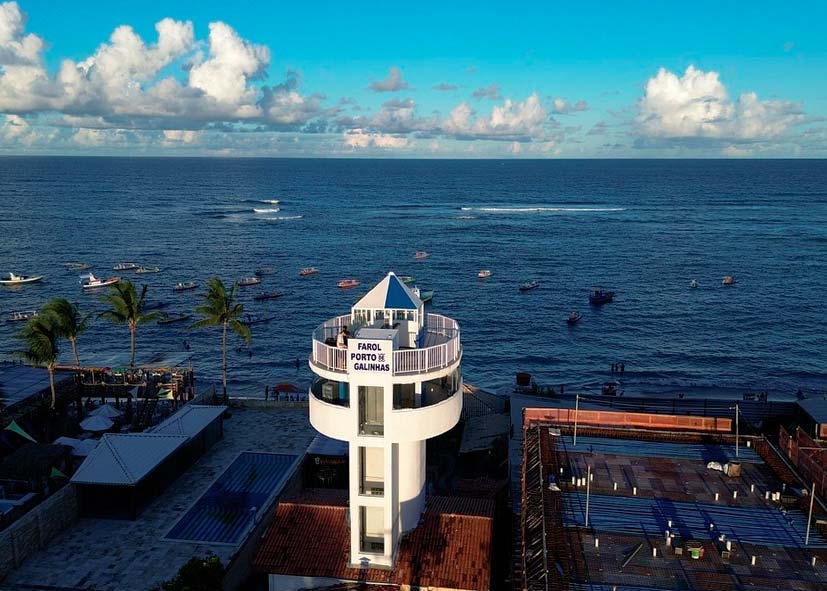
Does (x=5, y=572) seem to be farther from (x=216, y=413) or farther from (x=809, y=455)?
(x=809, y=455)

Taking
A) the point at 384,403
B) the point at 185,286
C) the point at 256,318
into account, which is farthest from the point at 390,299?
the point at 185,286

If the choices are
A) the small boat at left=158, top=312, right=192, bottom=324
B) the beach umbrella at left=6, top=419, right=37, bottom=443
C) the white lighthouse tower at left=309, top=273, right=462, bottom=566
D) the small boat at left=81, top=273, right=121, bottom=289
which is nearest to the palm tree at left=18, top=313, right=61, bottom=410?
the beach umbrella at left=6, top=419, right=37, bottom=443

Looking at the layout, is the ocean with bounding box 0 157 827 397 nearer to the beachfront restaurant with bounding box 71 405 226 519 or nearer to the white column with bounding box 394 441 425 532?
the beachfront restaurant with bounding box 71 405 226 519

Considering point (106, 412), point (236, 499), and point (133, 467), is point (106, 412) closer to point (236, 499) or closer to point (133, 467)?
point (133, 467)

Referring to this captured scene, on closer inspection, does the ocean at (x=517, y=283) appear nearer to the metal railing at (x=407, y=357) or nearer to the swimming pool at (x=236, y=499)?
the swimming pool at (x=236, y=499)

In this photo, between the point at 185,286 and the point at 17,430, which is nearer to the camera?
the point at 17,430

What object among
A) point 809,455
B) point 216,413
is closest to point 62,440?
point 216,413
